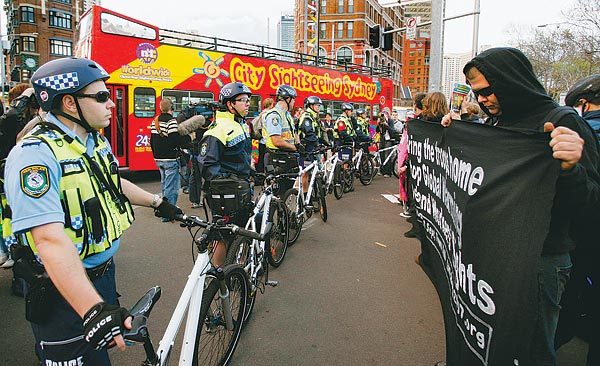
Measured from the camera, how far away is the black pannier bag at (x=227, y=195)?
425 cm

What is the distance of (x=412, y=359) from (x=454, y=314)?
3.15ft

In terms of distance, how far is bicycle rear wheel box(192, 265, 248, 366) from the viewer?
107 inches

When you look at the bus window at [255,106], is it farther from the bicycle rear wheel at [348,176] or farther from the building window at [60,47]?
the building window at [60,47]

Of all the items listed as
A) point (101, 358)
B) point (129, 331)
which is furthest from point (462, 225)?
point (101, 358)

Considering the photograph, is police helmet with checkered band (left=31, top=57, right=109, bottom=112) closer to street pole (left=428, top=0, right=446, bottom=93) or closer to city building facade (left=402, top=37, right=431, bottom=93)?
street pole (left=428, top=0, right=446, bottom=93)

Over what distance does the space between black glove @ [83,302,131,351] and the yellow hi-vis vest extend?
0.44 meters

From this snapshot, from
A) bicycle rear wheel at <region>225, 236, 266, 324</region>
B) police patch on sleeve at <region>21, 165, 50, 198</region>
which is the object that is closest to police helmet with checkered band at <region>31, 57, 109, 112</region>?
police patch on sleeve at <region>21, 165, 50, 198</region>

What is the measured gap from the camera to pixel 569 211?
2033 mm

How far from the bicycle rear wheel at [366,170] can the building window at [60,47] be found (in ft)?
198

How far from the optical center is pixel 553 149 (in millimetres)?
1834

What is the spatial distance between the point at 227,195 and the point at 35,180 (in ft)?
8.37

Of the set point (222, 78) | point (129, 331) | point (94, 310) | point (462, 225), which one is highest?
point (222, 78)

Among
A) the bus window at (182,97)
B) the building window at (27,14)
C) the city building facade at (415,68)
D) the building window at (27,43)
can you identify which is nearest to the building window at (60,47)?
the building window at (27,43)

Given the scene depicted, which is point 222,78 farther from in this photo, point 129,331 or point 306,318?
point 129,331
